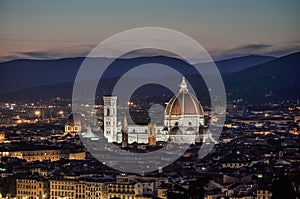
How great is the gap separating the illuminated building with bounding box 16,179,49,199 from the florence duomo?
778 inches

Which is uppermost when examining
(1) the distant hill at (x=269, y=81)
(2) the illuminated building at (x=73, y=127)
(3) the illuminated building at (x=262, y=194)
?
(1) the distant hill at (x=269, y=81)

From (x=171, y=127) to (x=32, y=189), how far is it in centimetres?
2265

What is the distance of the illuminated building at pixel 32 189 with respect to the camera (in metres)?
37.2

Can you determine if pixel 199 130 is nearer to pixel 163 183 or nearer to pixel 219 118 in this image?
pixel 163 183

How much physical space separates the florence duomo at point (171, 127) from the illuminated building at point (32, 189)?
64.8 ft

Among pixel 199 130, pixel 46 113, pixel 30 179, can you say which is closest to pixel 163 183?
pixel 30 179

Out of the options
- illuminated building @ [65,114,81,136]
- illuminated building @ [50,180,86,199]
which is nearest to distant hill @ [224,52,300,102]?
illuminated building @ [65,114,81,136]

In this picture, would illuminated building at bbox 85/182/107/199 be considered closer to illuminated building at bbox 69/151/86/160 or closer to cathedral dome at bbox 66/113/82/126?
illuminated building at bbox 69/151/86/160

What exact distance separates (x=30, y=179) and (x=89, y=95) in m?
77.3

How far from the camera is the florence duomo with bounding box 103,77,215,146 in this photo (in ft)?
192

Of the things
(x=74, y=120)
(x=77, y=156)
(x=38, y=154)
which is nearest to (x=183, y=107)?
(x=77, y=156)

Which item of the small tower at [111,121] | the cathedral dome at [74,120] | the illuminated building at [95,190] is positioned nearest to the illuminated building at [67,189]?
the illuminated building at [95,190]

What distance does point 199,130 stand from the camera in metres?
59.0

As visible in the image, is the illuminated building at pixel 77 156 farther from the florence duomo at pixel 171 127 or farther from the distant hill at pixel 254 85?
the distant hill at pixel 254 85
